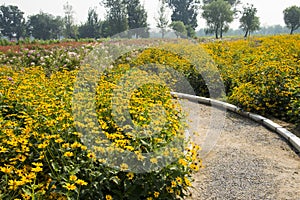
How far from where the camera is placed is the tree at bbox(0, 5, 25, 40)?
46.1 metres

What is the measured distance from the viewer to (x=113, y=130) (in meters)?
2.86

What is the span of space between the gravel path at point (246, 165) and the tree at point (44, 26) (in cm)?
4644

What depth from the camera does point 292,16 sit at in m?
36.8

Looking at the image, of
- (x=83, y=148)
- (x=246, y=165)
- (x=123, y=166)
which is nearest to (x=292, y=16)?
(x=246, y=165)

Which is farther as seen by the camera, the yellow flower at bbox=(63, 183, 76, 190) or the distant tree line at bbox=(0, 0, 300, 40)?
the distant tree line at bbox=(0, 0, 300, 40)

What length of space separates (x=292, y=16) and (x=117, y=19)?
2217cm

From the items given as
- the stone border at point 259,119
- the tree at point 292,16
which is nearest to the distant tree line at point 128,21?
the tree at point 292,16

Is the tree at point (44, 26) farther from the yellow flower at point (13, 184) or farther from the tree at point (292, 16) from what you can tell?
the yellow flower at point (13, 184)

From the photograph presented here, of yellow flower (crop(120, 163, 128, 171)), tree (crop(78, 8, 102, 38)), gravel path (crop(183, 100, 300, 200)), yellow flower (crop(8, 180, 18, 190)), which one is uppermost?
tree (crop(78, 8, 102, 38))

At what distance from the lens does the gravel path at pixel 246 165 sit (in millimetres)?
2898

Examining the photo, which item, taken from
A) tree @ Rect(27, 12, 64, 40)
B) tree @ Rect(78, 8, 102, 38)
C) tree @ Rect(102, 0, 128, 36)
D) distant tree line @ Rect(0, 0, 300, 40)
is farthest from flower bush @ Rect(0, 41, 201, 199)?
tree @ Rect(27, 12, 64, 40)

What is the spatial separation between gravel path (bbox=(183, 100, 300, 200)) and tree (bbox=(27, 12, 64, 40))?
1828 inches

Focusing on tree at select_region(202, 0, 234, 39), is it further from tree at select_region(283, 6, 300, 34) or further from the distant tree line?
tree at select_region(283, 6, 300, 34)

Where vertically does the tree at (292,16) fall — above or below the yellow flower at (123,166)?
above
